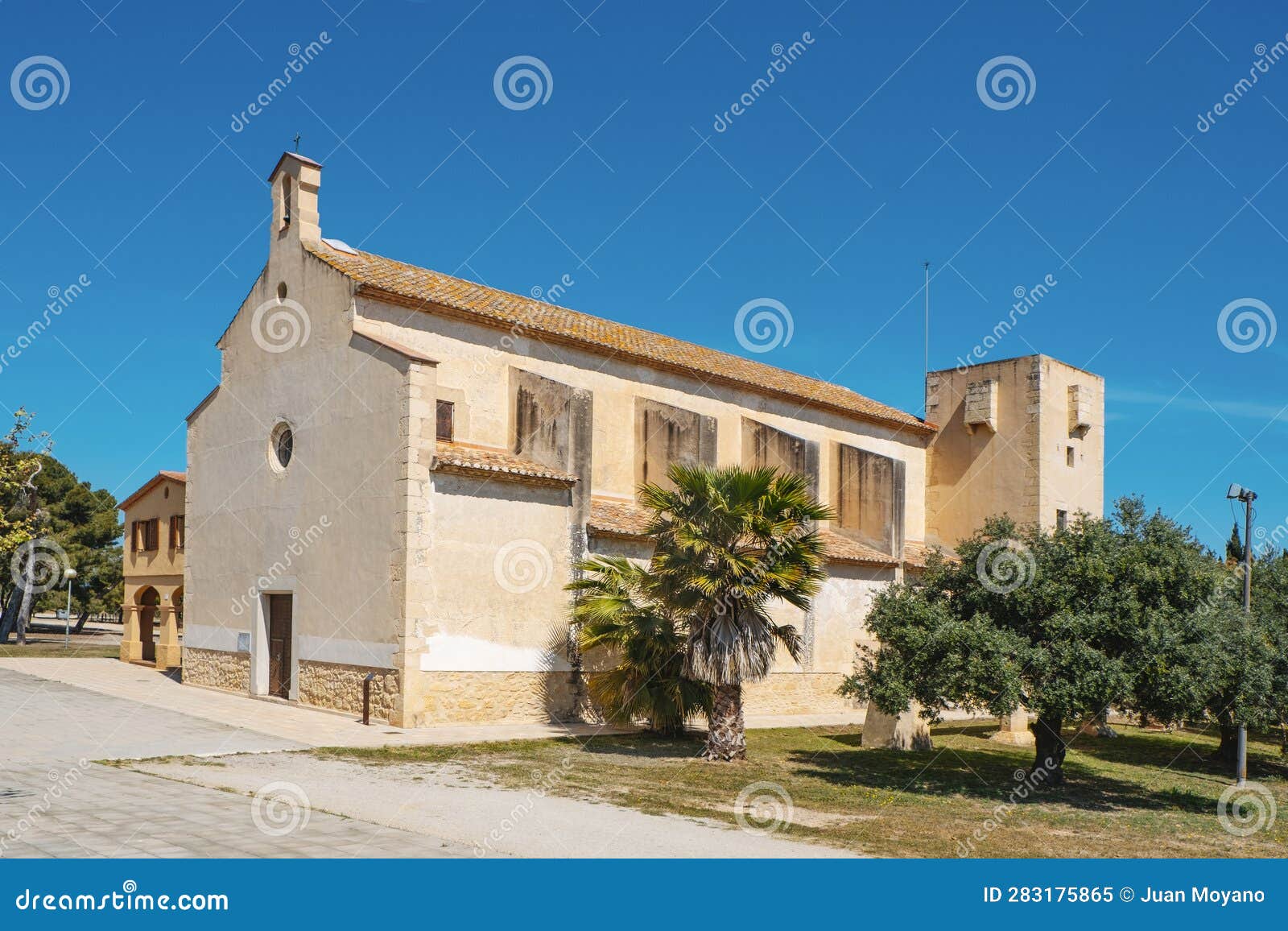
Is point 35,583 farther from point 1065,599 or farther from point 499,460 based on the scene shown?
point 1065,599

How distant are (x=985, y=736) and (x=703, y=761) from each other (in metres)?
10.1

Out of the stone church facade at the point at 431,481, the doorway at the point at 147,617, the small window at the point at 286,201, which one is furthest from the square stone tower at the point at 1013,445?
the doorway at the point at 147,617

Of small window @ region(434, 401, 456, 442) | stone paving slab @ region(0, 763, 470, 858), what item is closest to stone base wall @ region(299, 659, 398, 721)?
small window @ region(434, 401, 456, 442)

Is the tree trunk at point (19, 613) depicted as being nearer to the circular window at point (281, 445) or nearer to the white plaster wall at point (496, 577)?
the circular window at point (281, 445)

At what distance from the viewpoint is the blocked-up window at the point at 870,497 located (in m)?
29.2

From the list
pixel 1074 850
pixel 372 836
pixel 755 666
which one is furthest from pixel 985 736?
pixel 372 836

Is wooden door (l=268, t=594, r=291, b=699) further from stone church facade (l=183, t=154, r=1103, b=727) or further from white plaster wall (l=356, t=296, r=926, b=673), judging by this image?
white plaster wall (l=356, t=296, r=926, b=673)

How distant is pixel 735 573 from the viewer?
16688 mm

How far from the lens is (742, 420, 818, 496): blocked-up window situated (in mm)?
27281

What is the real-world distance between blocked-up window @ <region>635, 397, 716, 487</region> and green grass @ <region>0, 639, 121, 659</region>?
70.5 ft

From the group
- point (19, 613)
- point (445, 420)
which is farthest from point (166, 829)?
point (19, 613)

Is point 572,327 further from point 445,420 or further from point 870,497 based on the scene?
point 870,497

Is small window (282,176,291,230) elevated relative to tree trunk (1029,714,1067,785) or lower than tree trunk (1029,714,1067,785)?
elevated

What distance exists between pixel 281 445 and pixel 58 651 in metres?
21.1
